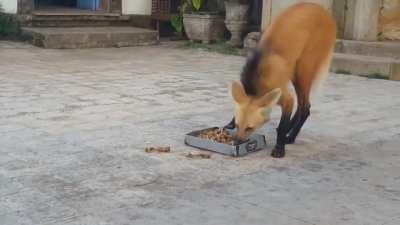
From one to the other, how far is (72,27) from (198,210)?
24.9 ft

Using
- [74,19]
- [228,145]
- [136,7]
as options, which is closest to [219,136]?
[228,145]

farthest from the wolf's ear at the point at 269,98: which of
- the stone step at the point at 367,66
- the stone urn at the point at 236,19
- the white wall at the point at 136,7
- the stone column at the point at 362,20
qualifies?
the white wall at the point at 136,7

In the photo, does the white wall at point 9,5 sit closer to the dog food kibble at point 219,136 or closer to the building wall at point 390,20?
the building wall at point 390,20

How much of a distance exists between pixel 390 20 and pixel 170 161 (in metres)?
6.04

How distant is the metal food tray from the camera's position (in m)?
4.08

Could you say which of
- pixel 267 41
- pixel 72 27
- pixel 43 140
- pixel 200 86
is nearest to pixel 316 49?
pixel 267 41

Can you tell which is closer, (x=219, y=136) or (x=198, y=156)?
(x=198, y=156)

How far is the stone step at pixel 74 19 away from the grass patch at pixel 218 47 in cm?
121

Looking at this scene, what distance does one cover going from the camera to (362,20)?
8.85m

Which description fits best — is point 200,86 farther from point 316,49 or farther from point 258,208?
point 258,208

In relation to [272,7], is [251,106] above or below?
below

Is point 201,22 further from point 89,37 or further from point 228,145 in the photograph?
point 228,145

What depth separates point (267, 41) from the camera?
4176mm

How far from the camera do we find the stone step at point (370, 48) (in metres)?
8.49
